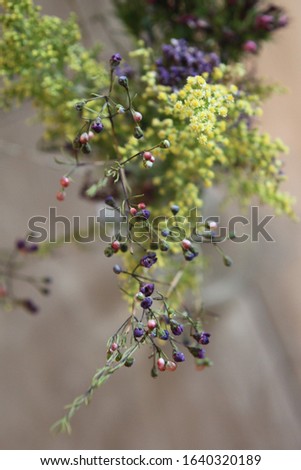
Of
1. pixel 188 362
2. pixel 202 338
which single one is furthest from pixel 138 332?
pixel 188 362

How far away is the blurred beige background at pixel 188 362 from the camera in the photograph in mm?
935

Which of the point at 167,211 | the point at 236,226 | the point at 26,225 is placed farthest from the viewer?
the point at 26,225

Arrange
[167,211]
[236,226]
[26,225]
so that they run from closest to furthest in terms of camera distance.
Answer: [167,211]
[236,226]
[26,225]

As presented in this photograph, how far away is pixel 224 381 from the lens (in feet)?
3.15

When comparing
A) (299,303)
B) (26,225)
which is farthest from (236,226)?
(26,225)

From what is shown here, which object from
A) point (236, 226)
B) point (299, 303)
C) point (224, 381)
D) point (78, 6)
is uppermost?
point (78, 6)

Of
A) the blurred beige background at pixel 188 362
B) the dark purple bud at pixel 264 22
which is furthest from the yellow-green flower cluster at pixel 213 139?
the blurred beige background at pixel 188 362

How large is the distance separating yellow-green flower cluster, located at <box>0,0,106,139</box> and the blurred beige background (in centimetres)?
23

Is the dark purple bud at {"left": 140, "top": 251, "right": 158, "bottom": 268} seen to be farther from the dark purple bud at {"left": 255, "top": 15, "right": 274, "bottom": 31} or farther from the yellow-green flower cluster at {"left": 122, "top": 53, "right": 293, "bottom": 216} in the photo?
the dark purple bud at {"left": 255, "top": 15, "right": 274, "bottom": 31}

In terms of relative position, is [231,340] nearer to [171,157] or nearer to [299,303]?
[299,303]

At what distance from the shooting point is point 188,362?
Result: 0.96 m

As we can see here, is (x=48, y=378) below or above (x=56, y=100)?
below

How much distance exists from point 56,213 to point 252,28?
0.51m

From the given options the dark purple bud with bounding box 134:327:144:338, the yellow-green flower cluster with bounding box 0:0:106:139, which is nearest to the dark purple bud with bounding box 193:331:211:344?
the dark purple bud with bounding box 134:327:144:338
